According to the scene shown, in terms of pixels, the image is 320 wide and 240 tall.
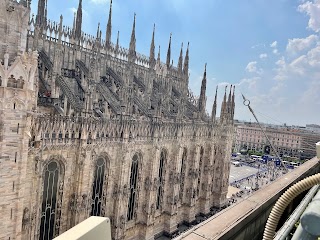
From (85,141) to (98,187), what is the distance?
4964 mm

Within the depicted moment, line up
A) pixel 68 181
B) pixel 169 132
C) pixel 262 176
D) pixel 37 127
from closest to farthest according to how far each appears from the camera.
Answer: pixel 37 127 → pixel 68 181 → pixel 169 132 → pixel 262 176

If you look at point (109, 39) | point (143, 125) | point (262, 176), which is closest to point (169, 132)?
point (143, 125)

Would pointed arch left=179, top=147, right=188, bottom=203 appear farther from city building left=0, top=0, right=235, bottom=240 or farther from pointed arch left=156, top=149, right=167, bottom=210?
pointed arch left=156, top=149, right=167, bottom=210

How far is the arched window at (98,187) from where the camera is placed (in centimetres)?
2281

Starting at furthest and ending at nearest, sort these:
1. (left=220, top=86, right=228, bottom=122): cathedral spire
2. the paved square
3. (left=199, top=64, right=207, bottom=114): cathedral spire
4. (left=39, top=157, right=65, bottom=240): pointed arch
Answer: the paved square
(left=220, top=86, right=228, bottom=122): cathedral spire
(left=199, top=64, right=207, bottom=114): cathedral spire
(left=39, top=157, right=65, bottom=240): pointed arch

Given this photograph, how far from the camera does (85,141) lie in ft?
66.3

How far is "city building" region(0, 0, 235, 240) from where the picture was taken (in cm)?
1432

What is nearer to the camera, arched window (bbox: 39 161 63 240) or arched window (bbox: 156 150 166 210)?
arched window (bbox: 39 161 63 240)

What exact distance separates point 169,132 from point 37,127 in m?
15.5

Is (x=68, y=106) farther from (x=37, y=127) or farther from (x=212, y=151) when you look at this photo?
(x=212, y=151)

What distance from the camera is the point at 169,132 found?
30078 millimetres

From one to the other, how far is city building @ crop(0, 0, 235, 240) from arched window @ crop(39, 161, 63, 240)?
2.8 inches

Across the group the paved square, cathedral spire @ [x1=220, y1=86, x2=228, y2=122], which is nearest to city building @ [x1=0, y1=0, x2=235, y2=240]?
cathedral spire @ [x1=220, y1=86, x2=228, y2=122]

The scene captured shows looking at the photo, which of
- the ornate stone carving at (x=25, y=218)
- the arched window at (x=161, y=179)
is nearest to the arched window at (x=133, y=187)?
the arched window at (x=161, y=179)
